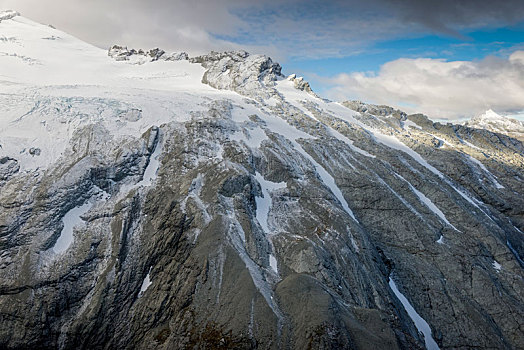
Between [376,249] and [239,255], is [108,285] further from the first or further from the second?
[376,249]

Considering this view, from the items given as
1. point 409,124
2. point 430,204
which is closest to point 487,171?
point 430,204

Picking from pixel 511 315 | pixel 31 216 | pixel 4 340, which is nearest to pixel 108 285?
pixel 4 340

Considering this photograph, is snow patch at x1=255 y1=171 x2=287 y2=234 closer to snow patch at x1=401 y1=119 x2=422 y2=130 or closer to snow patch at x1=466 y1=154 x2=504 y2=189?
snow patch at x1=466 y1=154 x2=504 y2=189

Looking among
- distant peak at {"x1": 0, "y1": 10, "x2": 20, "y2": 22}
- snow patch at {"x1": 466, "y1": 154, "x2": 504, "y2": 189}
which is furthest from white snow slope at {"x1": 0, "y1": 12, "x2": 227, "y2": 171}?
snow patch at {"x1": 466, "y1": 154, "x2": 504, "y2": 189}

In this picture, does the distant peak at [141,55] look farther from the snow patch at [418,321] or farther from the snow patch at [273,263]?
the snow patch at [418,321]

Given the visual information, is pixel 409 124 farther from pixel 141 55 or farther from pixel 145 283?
pixel 141 55
